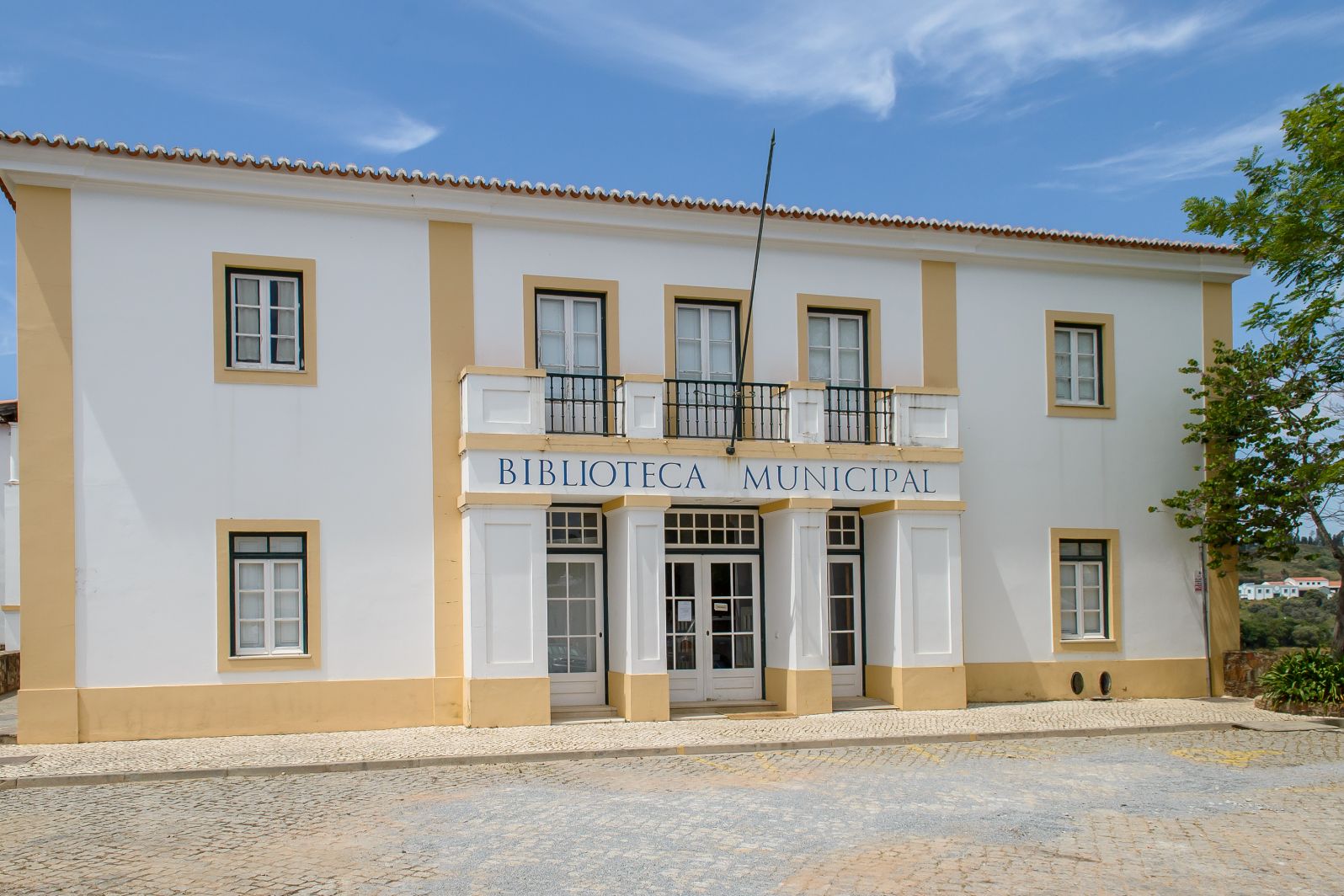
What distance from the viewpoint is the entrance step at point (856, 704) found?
51.7ft

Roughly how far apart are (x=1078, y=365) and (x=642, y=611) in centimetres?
743

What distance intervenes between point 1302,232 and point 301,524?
12.9 metres

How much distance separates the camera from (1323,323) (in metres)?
16.4

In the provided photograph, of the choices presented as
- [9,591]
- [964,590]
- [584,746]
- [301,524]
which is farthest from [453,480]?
[9,591]

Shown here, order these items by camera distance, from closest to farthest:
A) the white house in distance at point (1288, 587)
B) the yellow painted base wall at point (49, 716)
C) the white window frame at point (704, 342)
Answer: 1. the yellow painted base wall at point (49, 716)
2. the white window frame at point (704, 342)
3. the white house in distance at point (1288, 587)

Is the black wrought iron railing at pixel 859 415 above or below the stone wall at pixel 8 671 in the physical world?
above

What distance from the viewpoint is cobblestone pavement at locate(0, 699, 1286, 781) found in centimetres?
1202

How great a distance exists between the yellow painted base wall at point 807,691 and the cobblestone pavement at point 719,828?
270 cm

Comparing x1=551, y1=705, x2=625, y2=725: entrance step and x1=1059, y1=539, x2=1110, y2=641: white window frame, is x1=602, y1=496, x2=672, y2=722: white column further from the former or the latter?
x1=1059, y1=539, x2=1110, y2=641: white window frame

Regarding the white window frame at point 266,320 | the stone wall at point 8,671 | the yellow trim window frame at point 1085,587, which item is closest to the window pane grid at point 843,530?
the yellow trim window frame at point 1085,587

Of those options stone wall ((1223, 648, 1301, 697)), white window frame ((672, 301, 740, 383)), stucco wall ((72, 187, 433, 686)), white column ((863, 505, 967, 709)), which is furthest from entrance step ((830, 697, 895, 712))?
stone wall ((1223, 648, 1301, 697))

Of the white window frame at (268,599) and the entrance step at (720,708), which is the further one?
the entrance step at (720,708)

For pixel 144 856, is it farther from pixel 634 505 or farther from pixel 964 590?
pixel 964 590

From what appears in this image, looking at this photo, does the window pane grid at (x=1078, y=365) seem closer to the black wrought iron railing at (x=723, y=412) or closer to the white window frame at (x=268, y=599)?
the black wrought iron railing at (x=723, y=412)
